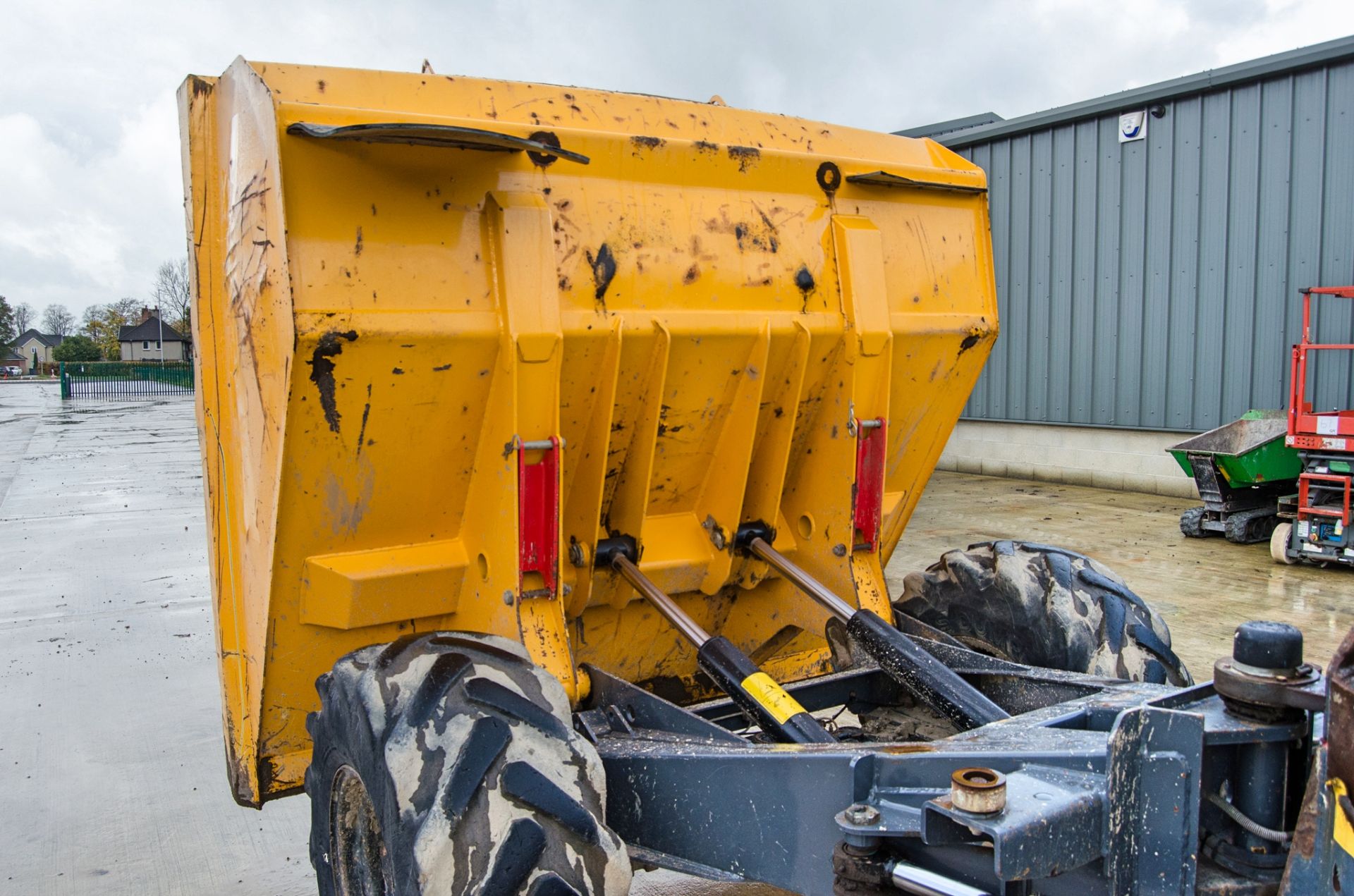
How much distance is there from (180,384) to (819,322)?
56.7 meters

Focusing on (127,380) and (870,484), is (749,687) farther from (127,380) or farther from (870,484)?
(127,380)

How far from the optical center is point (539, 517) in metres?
2.68

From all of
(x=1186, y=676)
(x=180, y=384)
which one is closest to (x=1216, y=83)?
(x=1186, y=676)

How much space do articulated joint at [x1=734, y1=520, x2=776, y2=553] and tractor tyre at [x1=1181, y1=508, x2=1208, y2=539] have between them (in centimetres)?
783

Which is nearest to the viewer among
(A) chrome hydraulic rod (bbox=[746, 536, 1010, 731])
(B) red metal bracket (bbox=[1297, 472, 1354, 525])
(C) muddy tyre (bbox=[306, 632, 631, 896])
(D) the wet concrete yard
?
(C) muddy tyre (bbox=[306, 632, 631, 896])

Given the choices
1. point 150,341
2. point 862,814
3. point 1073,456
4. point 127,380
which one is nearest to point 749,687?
point 862,814

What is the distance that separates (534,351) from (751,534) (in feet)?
3.57

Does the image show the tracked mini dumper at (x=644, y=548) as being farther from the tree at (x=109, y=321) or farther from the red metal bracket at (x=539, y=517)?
the tree at (x=109, y=321)

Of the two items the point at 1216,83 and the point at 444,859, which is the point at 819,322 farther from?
the point at 1216,83

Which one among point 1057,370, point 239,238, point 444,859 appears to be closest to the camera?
point 444,859

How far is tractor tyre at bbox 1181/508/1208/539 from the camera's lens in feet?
32.2

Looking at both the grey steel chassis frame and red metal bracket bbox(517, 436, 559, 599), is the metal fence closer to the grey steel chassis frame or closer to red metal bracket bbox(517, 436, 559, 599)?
red metal bracket bbox(517, 436, 559, 599)

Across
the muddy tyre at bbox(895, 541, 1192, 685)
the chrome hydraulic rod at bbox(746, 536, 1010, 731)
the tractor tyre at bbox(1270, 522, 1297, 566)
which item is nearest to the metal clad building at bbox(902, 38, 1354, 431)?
the tractor tyre at bbox(1270, 522, 1297, 566)

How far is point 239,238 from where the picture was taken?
2.62 meters
